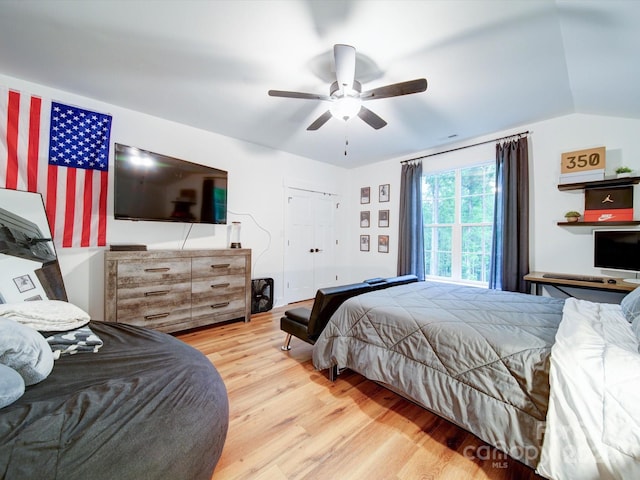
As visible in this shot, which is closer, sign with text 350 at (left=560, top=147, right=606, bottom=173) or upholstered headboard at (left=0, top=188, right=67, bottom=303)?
upholstered headboard at (left=0, top=188, right=67, bottom=303)

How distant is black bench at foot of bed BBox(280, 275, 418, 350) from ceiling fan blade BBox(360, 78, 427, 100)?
1621mm

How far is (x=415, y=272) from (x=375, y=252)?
1006 millimetres

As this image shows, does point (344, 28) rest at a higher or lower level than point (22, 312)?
higher

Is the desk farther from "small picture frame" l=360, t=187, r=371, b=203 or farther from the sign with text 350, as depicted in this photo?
"small picture frame" l=360, t=187, r=371, b=203

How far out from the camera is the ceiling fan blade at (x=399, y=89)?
1.86m

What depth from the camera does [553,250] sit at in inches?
125

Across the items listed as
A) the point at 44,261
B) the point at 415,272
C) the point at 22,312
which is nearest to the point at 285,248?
the point at 415,272

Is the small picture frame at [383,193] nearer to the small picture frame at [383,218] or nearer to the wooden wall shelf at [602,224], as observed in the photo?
the small picture frame at [383,218]

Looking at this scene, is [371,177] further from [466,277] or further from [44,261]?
[44,261]

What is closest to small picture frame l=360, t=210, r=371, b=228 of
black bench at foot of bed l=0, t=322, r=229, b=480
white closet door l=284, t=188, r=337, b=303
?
white closet door l=284, t=188, r=337, b=303

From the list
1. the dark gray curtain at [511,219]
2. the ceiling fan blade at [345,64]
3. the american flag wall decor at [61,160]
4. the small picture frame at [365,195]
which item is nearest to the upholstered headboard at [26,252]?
the american flag wall decor at [61,160]

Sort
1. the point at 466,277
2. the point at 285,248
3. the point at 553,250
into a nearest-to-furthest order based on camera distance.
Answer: the point at 553,250, the point at 466,277, the point at 285,248

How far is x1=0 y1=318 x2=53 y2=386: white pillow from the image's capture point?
3.38 ft

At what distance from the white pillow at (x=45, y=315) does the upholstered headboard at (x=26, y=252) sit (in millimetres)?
725
